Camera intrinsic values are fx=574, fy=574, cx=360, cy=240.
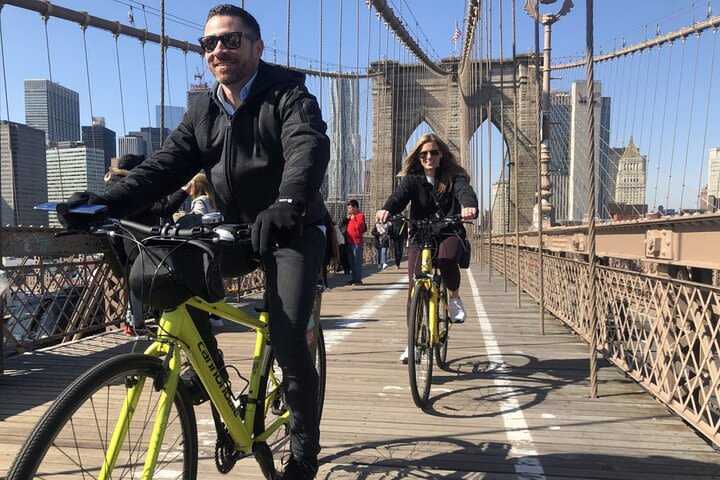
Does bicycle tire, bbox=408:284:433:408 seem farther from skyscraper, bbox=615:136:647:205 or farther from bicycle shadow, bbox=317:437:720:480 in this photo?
skyscraper, bbox=615:136:647:205

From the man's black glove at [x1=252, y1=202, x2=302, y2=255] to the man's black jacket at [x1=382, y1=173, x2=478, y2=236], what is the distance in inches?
80.9

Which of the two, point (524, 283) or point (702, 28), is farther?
point (702, 28)

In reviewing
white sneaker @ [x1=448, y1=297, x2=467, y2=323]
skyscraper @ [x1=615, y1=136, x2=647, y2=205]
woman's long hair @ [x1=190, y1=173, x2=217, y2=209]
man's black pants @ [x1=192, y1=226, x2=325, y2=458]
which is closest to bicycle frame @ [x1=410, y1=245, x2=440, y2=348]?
white sneaker @ [x1=448, y1=297, x2=467, y2=323]

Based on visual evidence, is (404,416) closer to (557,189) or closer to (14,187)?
(14,187)

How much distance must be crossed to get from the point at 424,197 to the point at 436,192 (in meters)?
0.08

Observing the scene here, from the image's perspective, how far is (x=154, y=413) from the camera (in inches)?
49.8

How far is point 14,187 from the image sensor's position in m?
6.07

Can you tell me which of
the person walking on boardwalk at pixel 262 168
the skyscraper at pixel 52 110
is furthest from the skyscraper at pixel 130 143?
the person walking on boardwalk at pixel 262 168

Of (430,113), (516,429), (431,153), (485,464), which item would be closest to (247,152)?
(485,464)

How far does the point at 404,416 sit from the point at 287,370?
4.11ft

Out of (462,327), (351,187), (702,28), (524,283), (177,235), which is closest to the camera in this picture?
(177,235)

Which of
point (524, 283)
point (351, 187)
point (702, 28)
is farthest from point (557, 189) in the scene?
point (524, 283)

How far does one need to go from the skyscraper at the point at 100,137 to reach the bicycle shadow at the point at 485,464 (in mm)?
8876

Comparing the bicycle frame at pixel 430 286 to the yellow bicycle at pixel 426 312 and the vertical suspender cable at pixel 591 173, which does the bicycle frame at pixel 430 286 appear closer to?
the yellow bicycle at pixel 426 312
